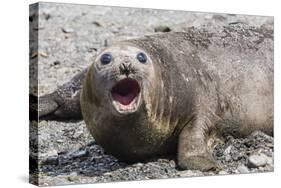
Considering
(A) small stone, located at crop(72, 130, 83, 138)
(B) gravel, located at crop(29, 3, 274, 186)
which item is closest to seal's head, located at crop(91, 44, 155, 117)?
(B) gravel, located at crop(29, 3, 274, 186)

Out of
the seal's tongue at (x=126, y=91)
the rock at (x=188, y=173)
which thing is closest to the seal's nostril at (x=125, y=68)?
the seal's tongue at (x=126, y=91)

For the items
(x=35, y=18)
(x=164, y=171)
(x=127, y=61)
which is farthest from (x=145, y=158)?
(x=35, y=18)

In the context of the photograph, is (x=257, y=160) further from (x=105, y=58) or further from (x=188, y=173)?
(x=105, y=58)

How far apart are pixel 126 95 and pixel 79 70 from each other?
56.7 inches

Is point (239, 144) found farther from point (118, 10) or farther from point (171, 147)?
point (118, 10)

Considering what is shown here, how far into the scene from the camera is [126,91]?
21.1 feet

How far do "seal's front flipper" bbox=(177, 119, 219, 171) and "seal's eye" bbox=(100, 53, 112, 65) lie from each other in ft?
3.63

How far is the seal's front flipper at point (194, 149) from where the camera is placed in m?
6.92

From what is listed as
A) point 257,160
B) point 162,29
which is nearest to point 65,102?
point 162,29

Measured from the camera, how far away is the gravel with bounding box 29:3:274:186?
6.71 metres

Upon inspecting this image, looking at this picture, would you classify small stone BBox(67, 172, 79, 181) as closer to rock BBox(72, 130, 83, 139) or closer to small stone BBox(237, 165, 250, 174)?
rock BBox(72, 130, 83, 139)

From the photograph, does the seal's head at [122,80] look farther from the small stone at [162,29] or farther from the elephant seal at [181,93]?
the small stone at [162,29]

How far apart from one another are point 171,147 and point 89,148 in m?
0.80

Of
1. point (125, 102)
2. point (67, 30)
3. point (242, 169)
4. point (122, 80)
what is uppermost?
point (67, 30)
